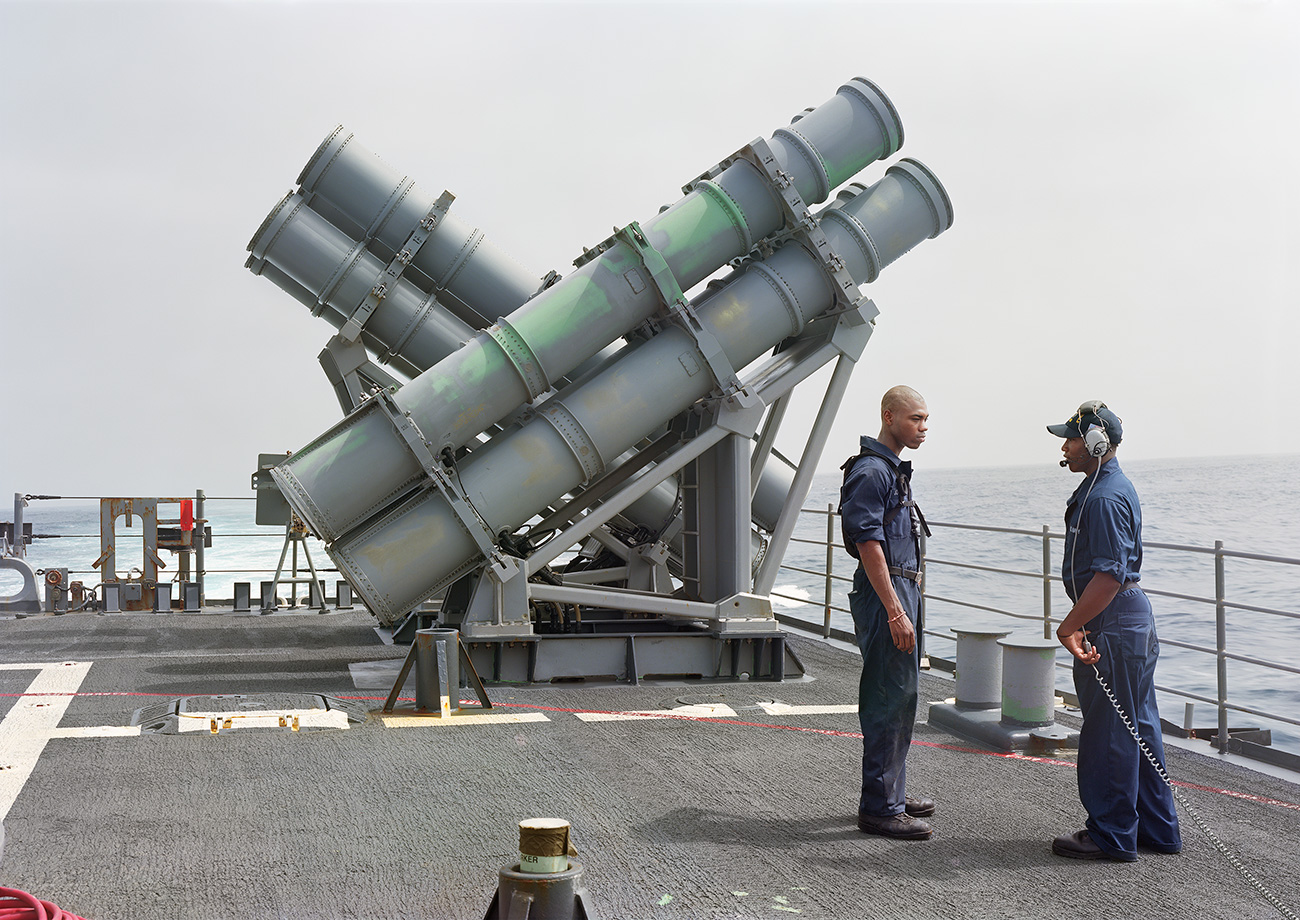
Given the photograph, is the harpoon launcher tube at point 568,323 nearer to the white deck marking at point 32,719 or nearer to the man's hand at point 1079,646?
the white deck marking at point 32,719

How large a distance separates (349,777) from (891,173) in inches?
283

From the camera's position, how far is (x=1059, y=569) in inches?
358

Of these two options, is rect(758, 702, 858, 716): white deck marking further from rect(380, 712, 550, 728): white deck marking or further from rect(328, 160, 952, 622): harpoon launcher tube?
rect(328, 160, 952, 622): harpoon launcher tube

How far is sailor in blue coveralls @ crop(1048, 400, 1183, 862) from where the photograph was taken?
4820 millimetres

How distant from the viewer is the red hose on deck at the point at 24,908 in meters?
3.62

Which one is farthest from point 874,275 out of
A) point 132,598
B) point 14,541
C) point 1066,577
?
point 14,541

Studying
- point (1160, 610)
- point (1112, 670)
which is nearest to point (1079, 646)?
point (1112, 670)

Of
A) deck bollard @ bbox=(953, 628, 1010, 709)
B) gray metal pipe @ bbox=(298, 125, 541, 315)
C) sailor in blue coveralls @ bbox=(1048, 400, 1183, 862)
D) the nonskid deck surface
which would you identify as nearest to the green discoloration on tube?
gray metal pipe @ bbox=(298, 125, 541, 315)

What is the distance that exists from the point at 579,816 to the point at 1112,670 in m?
2.50

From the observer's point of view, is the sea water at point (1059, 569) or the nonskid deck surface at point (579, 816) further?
the sea water at point (1059, 569)

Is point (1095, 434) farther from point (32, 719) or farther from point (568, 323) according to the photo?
point (32, 719)

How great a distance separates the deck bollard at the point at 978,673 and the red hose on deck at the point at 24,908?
5501mm

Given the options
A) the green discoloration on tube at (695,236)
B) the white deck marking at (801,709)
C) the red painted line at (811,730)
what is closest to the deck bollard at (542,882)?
the red painted line at (811,730)

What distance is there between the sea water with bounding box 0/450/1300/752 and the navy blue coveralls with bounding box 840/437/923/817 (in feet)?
14.5
